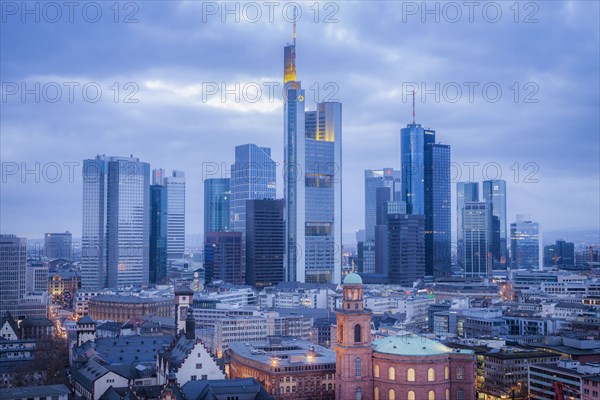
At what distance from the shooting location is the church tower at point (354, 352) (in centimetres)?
8775

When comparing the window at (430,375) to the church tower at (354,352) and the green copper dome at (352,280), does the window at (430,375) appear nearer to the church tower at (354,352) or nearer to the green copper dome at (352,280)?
the church tower at (354,352)

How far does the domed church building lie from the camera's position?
86375 mm

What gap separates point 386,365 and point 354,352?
3.86 meters

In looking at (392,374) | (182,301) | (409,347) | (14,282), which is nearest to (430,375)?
(409,347)

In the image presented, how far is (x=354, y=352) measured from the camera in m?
87.9

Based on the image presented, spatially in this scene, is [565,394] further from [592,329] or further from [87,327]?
[87,327]

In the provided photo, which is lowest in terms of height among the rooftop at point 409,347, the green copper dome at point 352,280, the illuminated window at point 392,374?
the illuminated window at point 392,374

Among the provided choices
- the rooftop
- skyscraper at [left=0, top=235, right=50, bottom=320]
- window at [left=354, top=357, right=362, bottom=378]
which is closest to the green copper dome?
the rooftop

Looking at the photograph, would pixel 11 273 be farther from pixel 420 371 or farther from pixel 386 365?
pixel 420 371

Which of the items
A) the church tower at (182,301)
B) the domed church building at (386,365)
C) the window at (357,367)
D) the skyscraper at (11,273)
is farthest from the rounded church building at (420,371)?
the skyscraper at (11,273)

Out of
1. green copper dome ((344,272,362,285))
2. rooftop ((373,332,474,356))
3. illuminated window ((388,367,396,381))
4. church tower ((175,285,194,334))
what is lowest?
illuminated window ((388,367,396,381))

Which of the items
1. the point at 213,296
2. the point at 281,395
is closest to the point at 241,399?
the point at 281,395

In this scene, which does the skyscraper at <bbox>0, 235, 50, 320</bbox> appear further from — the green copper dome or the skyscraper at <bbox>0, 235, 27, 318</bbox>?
the green copper dome

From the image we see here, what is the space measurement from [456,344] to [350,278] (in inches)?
1500
